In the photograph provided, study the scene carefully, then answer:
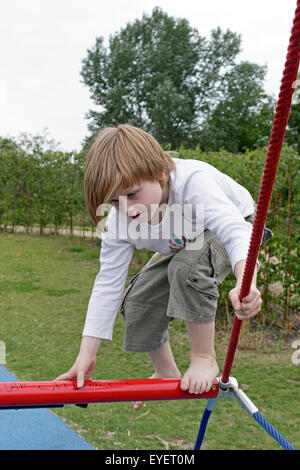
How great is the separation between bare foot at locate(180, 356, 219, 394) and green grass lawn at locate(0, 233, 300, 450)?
102 cm

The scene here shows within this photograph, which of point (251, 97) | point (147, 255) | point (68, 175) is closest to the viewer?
point (147, 255)

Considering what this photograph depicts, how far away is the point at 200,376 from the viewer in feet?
4.55

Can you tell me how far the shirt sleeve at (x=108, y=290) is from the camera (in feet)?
5.41

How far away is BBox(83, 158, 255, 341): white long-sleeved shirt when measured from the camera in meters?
1.49

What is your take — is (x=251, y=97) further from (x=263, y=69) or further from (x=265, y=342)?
(x=265, y=342)

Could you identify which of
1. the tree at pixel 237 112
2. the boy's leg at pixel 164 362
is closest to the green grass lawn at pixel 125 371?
the boy's leg at pixel 164 362

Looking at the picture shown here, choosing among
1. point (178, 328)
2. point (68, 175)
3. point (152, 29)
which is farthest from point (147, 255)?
point (152, 29)

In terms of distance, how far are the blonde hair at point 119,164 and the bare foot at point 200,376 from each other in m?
0.55

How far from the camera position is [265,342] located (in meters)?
3.73

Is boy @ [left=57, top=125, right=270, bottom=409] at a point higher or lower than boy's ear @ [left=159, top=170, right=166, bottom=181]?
lower

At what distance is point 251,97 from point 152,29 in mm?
5980

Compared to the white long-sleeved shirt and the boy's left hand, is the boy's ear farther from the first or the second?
the boy's left hand

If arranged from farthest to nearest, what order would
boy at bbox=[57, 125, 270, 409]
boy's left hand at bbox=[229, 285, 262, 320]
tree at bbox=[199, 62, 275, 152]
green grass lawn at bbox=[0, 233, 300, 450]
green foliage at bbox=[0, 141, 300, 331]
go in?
tree at bbox=[199, 62, 275, 152], green foliage at bbox=[0, 141, 300, 331], green grass lawn at bbox=[0, 233, 300, 450], boy at bbox=[57, 125, 270, 409], boy's left hand at bbox=[229, 285, 262, 320]

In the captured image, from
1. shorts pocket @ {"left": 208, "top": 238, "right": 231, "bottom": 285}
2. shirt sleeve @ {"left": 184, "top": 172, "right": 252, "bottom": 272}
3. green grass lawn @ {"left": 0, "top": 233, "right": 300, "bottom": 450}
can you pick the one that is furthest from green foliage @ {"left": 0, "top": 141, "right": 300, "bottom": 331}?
shirt sleeve @ {"left": 184, "top": 172, "right": 252, "bottom": 272}
